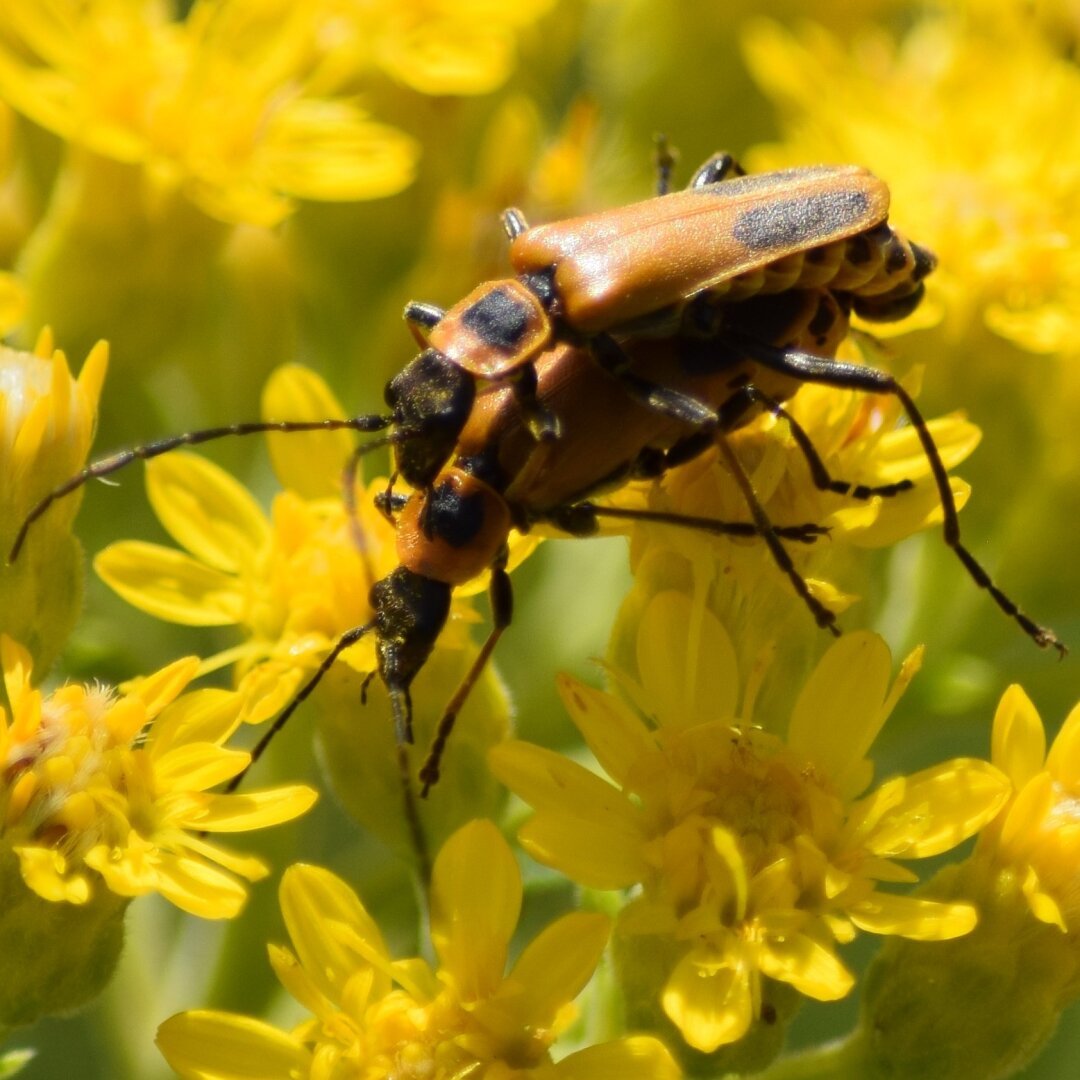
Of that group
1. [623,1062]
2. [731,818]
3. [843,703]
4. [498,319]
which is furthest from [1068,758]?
[498,319]

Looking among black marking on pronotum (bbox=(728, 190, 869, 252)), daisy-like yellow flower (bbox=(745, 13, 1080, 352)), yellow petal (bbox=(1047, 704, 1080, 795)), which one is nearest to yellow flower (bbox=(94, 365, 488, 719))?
black marking on pronotum (bbox=(728, 190, 869, 252))

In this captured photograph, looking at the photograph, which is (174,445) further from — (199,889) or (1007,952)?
(1007,952)

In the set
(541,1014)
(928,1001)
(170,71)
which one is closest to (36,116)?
(170,71)

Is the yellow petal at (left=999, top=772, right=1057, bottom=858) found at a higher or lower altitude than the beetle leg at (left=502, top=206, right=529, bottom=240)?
lower

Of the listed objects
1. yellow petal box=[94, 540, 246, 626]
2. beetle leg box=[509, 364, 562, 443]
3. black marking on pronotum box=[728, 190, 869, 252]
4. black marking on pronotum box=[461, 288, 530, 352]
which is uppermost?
black marking on pronotum box=[728, 190, 869, 252]

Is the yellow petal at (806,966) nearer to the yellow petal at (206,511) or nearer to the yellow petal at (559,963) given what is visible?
the yellow petal at (559,963)

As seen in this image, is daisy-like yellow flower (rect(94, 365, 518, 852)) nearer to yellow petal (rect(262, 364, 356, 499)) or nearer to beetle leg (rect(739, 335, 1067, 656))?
yellow petal (rect(262, 364, 356, 499))

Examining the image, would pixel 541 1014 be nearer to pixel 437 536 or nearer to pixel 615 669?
pixel 615 669
